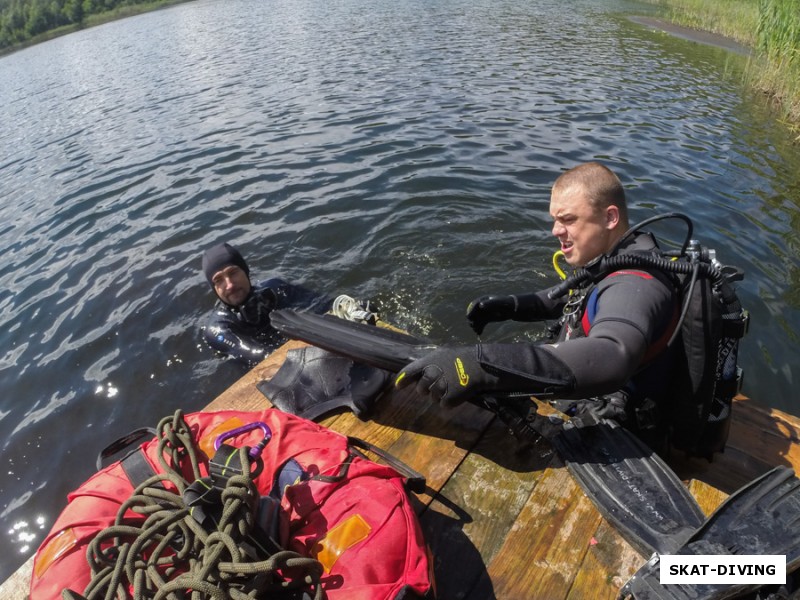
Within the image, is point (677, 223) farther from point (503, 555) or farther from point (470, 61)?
point (470, 61)

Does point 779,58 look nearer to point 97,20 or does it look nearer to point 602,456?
point 602,456

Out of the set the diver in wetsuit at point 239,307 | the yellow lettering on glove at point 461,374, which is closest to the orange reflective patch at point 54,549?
the yellow lettering on glove at point 461,374

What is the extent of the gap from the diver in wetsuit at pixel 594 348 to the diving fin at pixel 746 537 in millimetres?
652

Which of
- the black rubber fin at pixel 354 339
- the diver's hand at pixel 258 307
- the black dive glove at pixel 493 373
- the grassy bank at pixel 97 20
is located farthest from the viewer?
the grassy bank at pixel 97 20

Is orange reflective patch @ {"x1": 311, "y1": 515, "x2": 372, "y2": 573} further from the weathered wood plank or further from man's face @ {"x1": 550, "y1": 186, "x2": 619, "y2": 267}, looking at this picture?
man's face @ {"x1": 550, "y1": 186, "x2": 619, "y2": 267}

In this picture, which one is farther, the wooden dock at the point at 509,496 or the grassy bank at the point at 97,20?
the grassy bank at the point at 97,20

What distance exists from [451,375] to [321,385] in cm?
139

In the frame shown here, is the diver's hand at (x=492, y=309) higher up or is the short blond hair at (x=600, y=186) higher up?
the short blond hair at (x=600, y=186)

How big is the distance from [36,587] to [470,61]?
16.7 m

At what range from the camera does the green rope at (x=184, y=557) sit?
A: 5.77ft

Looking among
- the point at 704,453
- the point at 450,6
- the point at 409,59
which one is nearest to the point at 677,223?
the point at 704,453

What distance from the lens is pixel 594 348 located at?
221 cm

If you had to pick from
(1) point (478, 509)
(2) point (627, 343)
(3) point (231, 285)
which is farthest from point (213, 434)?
(3) point (231, 285)

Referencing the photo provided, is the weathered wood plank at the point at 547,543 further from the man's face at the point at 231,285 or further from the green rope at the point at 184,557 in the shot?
the man's face at the point at 231,285
